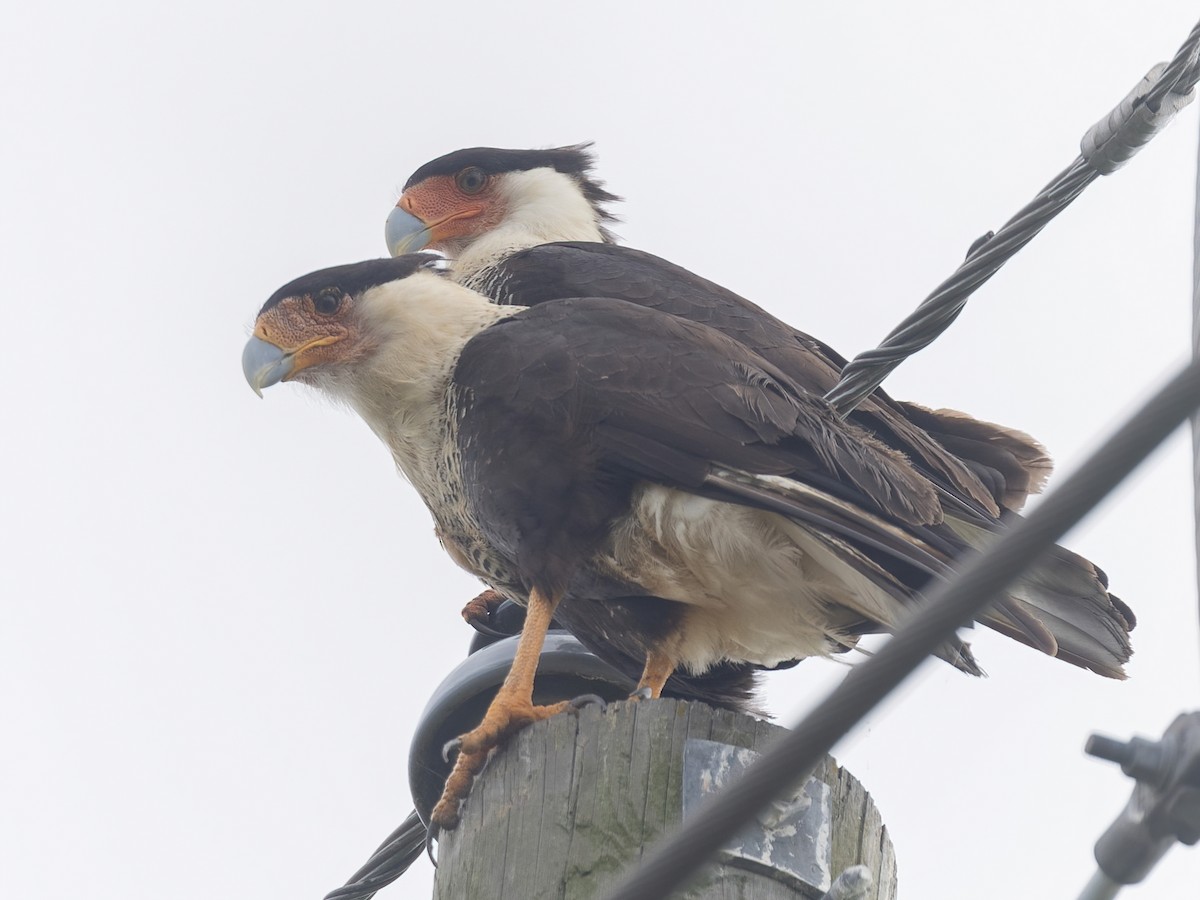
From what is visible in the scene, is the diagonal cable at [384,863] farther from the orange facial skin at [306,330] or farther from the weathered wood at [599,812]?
the orange facial skin at [306,330]

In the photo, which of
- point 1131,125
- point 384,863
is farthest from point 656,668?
point 1131,125

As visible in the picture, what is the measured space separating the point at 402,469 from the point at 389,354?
0.96ft

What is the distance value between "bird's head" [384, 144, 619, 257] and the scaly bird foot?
2.82m

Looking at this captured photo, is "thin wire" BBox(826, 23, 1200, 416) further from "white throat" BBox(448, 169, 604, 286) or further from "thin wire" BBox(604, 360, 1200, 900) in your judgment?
"white throat" BBox(448, 169, 604, 286)

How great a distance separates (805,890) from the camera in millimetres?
2453

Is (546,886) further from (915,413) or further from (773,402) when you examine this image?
(915,413)

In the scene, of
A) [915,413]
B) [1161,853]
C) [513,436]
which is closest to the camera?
[1161,853]

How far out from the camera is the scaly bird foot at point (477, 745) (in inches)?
118

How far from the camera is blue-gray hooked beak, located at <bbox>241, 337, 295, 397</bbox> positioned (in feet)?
14.4

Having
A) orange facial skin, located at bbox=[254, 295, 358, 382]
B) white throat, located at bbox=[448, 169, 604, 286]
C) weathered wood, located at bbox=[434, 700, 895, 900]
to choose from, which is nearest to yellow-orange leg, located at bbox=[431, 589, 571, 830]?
weathered wood, located at bbox=[434, 700, 895, 900]

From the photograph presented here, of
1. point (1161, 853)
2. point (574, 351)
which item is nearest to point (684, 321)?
point (574, 351)

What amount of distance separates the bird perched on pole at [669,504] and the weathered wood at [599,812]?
0.38m

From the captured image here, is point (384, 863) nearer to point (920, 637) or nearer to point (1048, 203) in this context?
point (1048, 203)

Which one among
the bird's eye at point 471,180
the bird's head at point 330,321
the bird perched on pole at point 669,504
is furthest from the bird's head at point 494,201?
the bird perched on pole at point 669,504
